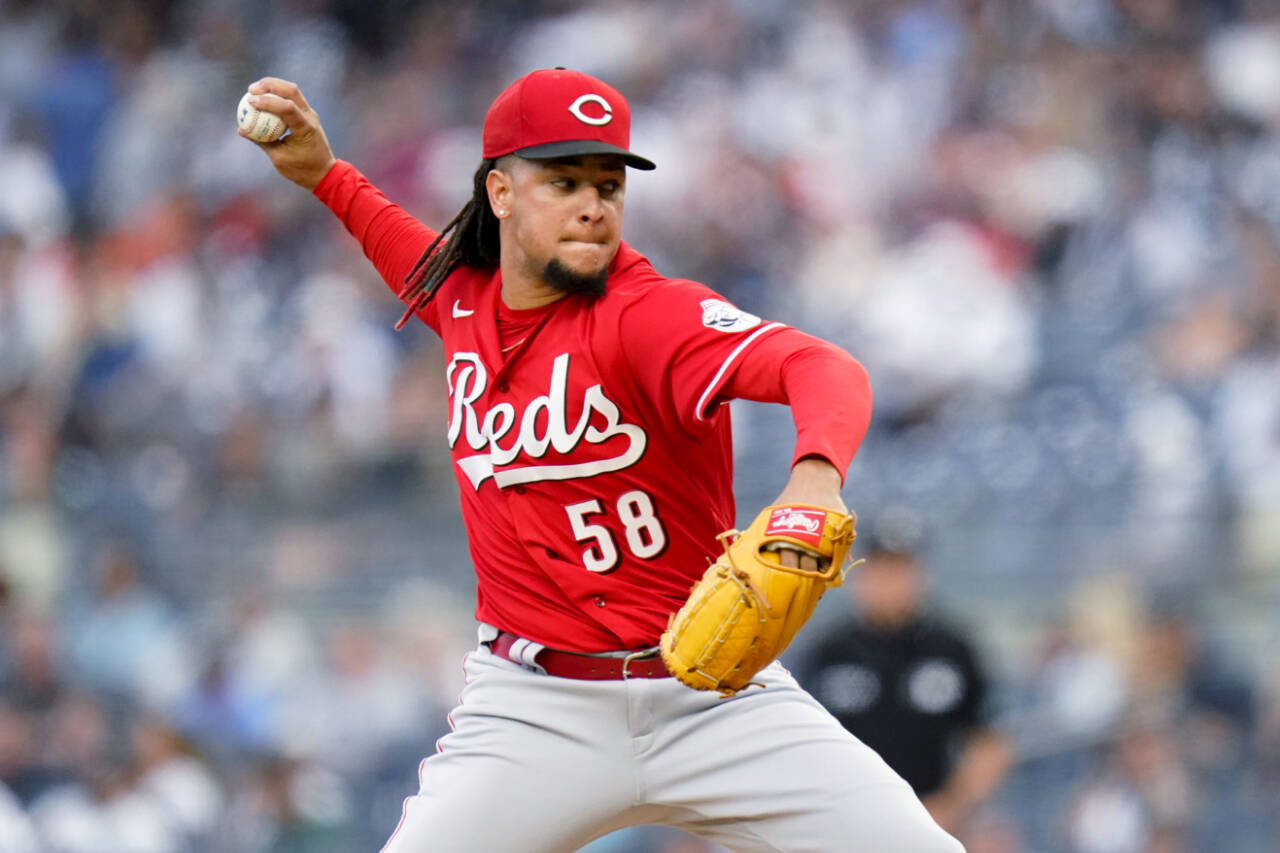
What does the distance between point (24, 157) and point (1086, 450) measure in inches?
267

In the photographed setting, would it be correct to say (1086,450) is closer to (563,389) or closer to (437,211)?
(437,211)

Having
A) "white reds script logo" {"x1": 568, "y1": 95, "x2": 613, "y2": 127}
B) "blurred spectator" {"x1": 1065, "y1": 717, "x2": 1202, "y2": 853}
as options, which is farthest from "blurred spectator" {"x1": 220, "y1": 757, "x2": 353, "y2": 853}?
"white reds script logo" {"x1": 568, "y1": 95, "x2": 613, "y2": 127}

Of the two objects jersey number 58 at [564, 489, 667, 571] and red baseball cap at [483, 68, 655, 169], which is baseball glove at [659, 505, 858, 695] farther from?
red baseball cap at [483, 68, 655, 169]

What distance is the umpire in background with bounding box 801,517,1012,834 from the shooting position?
17.1 ft

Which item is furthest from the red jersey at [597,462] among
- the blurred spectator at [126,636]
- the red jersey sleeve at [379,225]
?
the blurred spectator at [126,636]

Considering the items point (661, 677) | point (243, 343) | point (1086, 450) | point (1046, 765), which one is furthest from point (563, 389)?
point (243, 343)

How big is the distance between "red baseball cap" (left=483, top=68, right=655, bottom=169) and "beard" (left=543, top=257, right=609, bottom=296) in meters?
0.20

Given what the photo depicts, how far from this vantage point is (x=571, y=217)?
3.15m

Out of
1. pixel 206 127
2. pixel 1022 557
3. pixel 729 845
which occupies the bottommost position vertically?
→ pixel 729 845

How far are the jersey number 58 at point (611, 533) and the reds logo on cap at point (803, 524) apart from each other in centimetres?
57

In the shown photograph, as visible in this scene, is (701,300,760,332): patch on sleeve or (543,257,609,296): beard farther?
(543,257,609,296): beard

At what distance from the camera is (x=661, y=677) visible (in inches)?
123

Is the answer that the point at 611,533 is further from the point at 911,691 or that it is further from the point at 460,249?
the point at 911,691

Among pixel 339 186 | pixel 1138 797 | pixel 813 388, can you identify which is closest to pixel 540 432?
pixel 813 388
